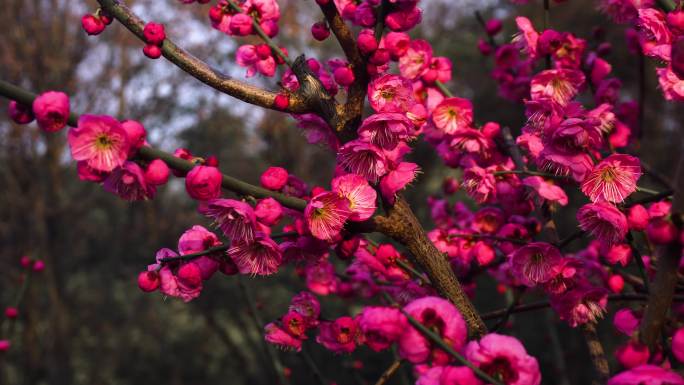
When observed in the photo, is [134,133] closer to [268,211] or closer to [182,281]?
[268,211]

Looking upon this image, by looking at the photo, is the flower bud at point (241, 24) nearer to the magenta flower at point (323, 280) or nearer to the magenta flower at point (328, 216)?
the magenta flower at point (328, 216)

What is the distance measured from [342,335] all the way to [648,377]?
0.74m

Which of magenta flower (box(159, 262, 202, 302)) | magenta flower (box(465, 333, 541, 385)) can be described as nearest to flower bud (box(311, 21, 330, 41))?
magenta flower (box(159, 262, 202, 302))

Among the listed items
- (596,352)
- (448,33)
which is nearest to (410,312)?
(596,352)

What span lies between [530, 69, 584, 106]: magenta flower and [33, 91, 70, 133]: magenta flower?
125 centimetres

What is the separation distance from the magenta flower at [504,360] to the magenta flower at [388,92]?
594mm

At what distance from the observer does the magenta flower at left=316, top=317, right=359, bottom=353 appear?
1.42 metres

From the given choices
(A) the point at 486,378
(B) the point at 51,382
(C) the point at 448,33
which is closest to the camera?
(A) the point at 486,378

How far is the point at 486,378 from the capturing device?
899 mm

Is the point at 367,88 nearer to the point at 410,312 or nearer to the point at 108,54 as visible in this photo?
the point at 410,312

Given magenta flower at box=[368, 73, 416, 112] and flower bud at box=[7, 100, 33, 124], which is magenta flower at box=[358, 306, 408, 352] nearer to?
magenta flower at box=[368, 73, 416, 112]

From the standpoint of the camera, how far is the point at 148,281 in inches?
51.7

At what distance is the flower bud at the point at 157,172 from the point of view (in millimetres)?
1040

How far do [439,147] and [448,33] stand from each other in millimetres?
12417
